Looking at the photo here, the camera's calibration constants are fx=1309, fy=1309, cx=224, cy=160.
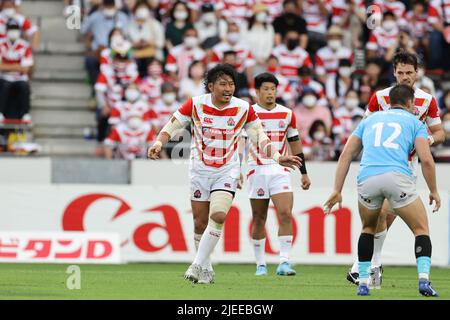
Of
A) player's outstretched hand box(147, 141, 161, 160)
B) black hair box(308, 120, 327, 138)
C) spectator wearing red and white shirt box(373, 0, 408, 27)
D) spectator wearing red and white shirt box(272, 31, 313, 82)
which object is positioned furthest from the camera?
spectator wearing red and white shirt box(373, 0, 408, 27)

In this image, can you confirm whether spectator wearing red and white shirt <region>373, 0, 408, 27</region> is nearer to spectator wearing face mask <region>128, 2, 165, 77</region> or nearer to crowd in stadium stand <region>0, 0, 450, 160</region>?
crowd in stadium stand <region>0, 0, 450, 160</region>

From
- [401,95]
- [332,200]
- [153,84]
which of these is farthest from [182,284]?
[153,84]

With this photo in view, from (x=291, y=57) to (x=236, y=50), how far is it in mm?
1115

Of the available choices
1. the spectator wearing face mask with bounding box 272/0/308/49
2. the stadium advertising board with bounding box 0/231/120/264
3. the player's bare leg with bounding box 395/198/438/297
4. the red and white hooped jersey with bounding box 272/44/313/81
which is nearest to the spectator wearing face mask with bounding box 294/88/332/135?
the red and white hooped jersey with bounding box 272/44/313/81

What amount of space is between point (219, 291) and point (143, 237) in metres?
7.10

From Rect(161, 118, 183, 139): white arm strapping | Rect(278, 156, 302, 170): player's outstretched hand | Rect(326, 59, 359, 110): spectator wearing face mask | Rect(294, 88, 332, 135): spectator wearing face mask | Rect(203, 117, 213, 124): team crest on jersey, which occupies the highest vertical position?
Rect(203, 117, 213, 124): team crest on jersey

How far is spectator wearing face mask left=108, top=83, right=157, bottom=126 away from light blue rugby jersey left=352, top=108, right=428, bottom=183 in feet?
35.5

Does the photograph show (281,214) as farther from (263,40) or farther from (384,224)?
(263,40)

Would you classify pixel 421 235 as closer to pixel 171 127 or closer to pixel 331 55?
pixel 171 127

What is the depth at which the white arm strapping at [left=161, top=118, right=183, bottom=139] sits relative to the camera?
47.0 ft

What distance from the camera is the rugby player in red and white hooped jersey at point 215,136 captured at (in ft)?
46.8

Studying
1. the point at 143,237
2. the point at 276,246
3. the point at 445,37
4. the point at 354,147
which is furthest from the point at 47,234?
the point at 445,37

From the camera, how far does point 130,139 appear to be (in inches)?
892

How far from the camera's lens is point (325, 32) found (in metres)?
25.7
